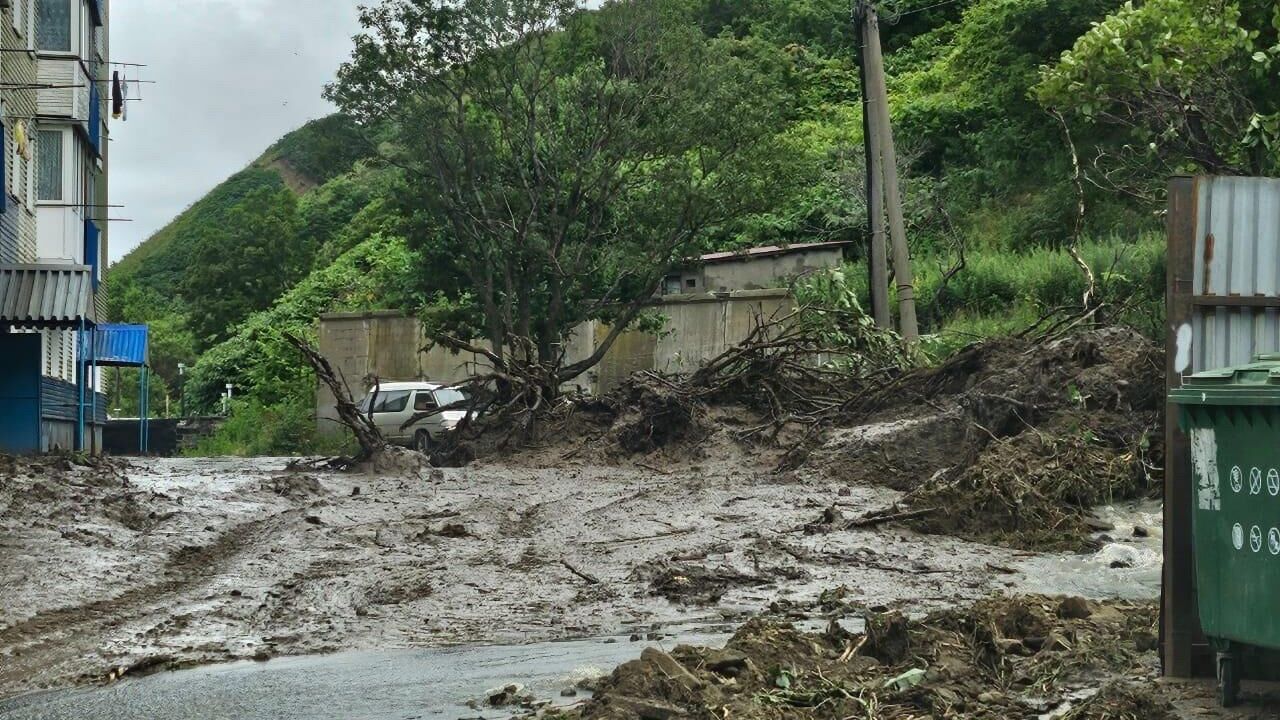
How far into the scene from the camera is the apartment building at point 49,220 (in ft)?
78.2

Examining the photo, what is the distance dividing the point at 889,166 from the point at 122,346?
22487mm

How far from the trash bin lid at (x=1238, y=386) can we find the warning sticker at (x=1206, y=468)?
186 mm

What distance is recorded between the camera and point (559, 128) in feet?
109

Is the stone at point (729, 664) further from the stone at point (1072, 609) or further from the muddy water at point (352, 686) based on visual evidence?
the stone at point (1072, 609)

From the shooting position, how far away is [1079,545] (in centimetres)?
1416

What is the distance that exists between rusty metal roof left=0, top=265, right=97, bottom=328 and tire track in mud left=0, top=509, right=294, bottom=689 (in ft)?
34.9

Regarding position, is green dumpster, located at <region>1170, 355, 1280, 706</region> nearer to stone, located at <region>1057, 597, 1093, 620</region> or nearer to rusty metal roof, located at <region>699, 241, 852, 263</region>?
stone, located at <region>1057, 597, 1093, 620</region>

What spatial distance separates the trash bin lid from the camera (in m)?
6.61

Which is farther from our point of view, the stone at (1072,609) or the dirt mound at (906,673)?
the stone at (1072,609)

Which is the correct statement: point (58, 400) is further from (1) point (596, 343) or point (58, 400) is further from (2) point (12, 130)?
(1) point (596, 343)

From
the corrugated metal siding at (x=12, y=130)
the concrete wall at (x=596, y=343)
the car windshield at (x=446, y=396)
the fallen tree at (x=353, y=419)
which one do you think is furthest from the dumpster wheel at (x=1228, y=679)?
the car windshield at (x=446, y=396)

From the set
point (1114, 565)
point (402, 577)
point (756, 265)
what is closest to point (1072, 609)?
point (1114, 565)

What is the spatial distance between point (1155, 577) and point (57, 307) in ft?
55.4

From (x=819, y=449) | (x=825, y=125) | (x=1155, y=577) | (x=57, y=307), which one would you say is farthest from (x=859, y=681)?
(x=825, y=125)
